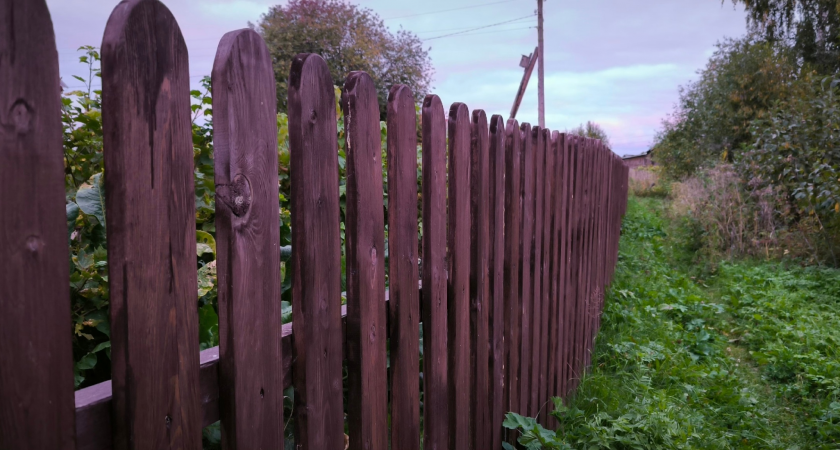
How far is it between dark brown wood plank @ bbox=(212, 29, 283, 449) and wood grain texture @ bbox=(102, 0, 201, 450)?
0.07 m

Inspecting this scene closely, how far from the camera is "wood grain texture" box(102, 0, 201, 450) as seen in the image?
748 millimetres

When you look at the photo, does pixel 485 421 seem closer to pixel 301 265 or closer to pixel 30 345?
pixel 301 265

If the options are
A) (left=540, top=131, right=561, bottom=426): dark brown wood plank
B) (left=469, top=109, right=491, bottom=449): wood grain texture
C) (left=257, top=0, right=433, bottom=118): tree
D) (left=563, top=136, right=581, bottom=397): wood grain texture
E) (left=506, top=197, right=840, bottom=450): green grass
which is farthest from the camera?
(left=257, top=0, right=433, bottom=118): tree

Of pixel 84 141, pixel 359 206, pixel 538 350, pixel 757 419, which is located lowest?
pixel 757 419

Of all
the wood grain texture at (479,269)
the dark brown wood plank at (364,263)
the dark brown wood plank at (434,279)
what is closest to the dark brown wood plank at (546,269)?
the wood grain texture at (479,269)

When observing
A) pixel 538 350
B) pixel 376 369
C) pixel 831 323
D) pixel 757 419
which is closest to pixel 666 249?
pixel 831 323

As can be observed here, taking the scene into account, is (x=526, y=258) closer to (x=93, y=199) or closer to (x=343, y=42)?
(x=93, y=199)

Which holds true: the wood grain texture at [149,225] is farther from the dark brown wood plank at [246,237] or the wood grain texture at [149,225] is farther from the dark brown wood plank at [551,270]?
the dark brown wood plank at [551,270]

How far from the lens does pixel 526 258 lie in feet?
7.94

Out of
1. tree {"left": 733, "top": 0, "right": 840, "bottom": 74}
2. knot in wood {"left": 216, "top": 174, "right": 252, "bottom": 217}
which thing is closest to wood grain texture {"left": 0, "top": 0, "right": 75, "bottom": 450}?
knot in wood {"left": 216, "top": 174, "right": 252, "bottom": 217}

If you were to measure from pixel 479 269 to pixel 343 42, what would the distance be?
51.3 feet

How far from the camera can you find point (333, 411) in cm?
123

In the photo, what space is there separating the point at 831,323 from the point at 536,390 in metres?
4.00

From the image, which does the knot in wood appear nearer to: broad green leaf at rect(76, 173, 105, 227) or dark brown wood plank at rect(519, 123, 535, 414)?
broad green leaf at rect(76, 173, 105, 227)
